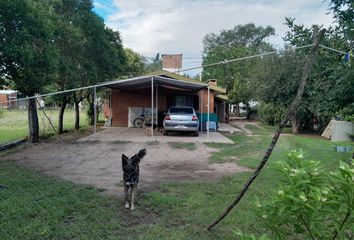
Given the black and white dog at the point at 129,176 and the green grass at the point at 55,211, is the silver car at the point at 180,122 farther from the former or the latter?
the black and white dog at the point at 129,176

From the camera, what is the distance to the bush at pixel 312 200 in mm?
1949

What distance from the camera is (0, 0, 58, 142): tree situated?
29.1 ft

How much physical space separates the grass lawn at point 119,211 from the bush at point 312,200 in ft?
3.23

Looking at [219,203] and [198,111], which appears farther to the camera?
[198,111]

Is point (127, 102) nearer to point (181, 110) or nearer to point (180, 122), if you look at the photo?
point (181, 110)

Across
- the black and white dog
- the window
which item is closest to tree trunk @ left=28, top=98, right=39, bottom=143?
the black and white dog

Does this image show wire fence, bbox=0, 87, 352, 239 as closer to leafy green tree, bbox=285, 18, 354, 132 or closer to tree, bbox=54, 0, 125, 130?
leafy green tree, bbox=285, 18, 354, 132

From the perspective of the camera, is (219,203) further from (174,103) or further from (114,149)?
(174,103)

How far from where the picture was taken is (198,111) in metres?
21.5

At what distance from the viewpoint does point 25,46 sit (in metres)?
9.41

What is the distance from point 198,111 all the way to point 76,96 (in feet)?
25.5

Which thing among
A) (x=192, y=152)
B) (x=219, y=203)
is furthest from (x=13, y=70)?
(x=219, y=203)

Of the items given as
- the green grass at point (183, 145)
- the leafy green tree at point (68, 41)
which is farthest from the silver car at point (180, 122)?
the leafy green tree at point (68, 41)

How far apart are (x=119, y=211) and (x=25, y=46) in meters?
6.48
